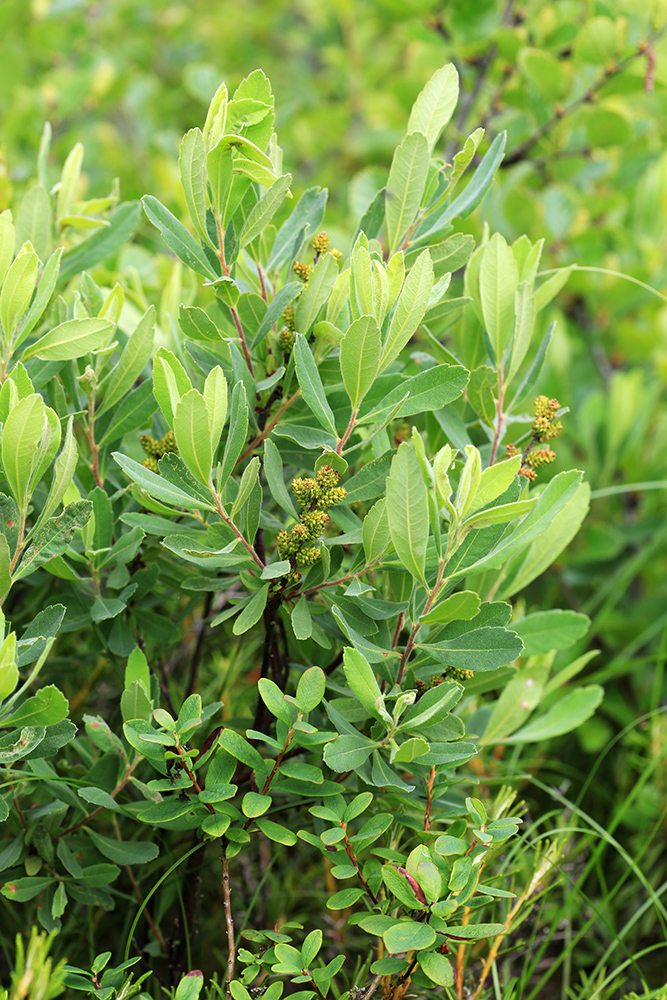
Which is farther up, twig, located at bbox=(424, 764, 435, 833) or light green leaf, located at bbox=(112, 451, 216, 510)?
light green leaf, located at bbox=(112, 451, 216, 510)

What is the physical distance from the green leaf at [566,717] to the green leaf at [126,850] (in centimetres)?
47

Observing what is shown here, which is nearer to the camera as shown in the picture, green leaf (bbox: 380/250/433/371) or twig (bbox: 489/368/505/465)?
green leaf (bbox: 380/250/433/371)

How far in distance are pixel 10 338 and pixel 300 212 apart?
372 millimetres

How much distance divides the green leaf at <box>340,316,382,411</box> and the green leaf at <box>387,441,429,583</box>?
0.09 meters

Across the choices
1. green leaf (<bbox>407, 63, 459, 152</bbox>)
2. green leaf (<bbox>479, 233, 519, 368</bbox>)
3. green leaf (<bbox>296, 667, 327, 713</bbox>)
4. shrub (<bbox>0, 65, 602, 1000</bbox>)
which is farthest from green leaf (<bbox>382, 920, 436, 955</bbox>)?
green leaf (<bbox>407, 63, 459, 152</bbox>)

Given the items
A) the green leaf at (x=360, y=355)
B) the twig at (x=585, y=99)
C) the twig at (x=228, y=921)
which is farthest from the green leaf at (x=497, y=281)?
the twig at (x=585, y=99)

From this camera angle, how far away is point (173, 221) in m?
0.89

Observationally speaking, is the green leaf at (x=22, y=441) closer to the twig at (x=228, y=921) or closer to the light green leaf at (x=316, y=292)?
the light green leaf at (x=316, y=292)

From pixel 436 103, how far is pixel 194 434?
50 cm

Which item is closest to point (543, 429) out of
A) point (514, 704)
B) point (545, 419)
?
point (545, 419)

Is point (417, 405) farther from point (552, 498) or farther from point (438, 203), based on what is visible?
point (438, 203)

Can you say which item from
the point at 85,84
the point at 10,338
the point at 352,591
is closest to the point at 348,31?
the point at 85,84

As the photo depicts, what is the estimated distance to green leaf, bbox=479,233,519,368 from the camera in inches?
38.7

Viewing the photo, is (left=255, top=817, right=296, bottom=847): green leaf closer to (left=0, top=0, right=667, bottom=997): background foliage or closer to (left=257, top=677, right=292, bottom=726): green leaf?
(left=257, top=677, right=292, bottom=726): green leaf
